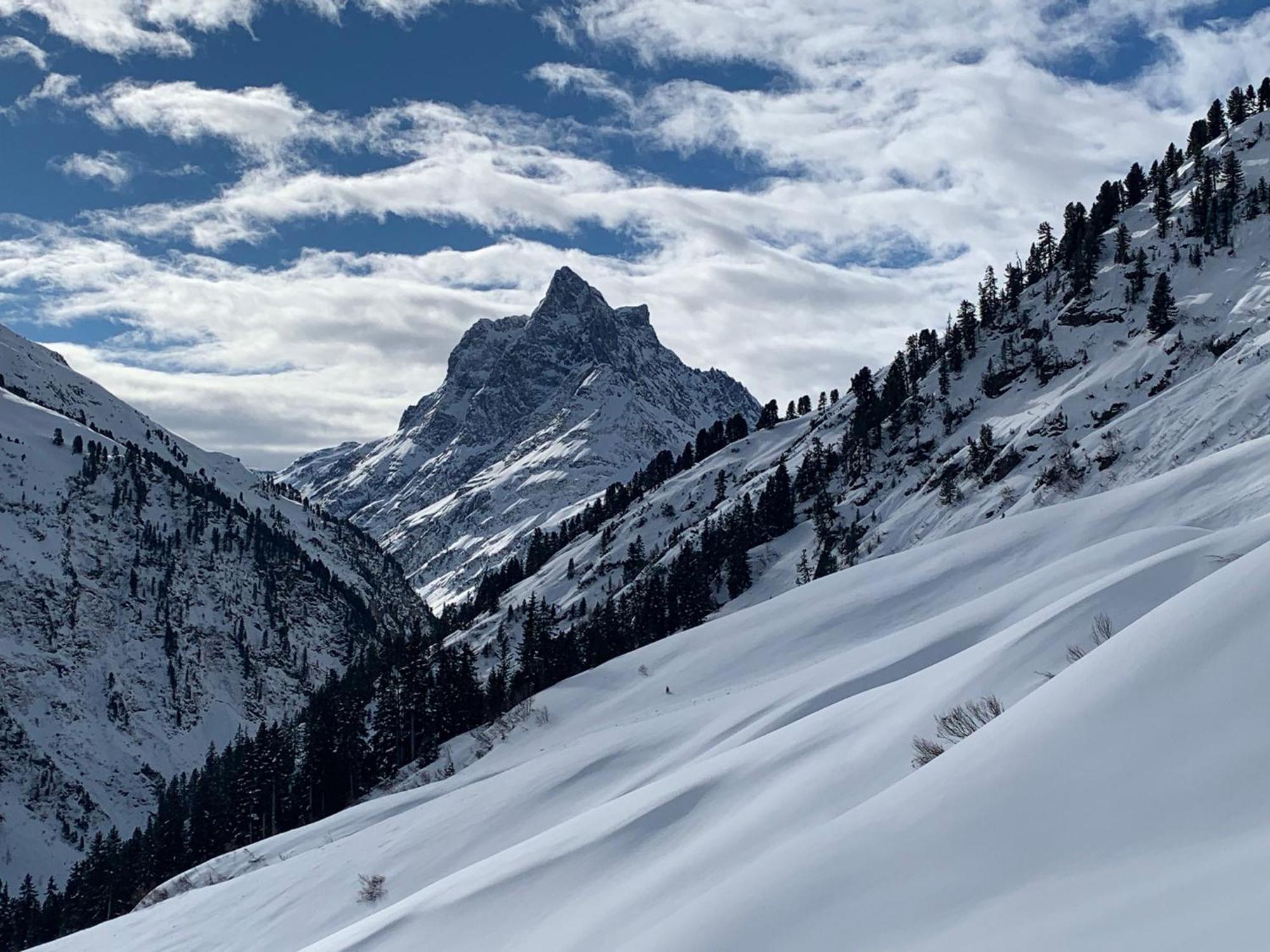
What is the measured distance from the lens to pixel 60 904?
71.9 meters

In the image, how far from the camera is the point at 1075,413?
77.9 m

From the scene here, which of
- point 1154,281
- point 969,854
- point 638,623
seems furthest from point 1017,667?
point 1154,281

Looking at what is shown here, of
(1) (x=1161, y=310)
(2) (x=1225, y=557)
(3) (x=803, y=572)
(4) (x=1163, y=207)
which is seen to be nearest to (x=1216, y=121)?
(4) (x=1163, y=207)

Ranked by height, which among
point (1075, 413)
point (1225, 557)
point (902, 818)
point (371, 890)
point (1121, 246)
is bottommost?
point (371, 890)

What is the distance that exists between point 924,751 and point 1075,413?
7669 centimetres

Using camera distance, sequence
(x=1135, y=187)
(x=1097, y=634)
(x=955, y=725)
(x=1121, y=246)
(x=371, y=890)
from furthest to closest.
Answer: (x=1135, y=187) < (x=1121, y=246) < (x=371, y=890) < (x=1097, y=634) < (x=955, y=725)

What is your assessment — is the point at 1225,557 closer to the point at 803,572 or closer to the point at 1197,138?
the point at 803,572

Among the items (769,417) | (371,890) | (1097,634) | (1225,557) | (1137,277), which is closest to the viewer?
(1097,634)

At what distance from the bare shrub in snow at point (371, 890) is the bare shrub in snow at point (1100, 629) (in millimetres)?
17160

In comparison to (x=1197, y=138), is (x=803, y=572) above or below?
below

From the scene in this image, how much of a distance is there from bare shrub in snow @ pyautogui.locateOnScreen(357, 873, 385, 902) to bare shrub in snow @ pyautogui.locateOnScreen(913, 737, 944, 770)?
15577 millimetres

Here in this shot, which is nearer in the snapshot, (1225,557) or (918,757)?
(918,757)

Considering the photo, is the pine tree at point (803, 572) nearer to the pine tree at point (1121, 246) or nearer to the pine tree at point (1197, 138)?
the pine tree at point (1121, 246)

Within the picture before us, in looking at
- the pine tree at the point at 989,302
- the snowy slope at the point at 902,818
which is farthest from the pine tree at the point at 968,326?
the snowy slope at the point at 902,818
